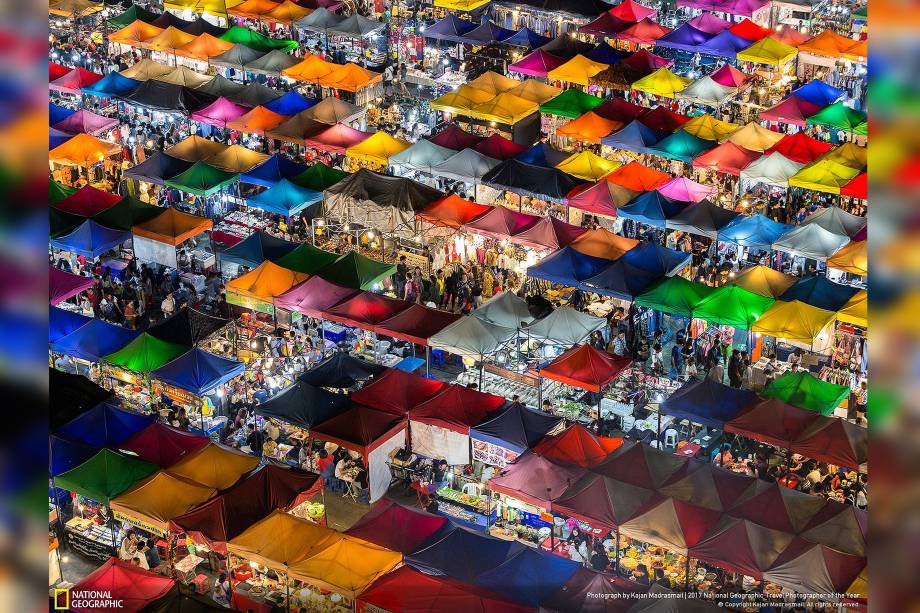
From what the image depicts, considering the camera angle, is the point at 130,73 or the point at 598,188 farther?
the point at 130,73

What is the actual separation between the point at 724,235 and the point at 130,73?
22.7 meters

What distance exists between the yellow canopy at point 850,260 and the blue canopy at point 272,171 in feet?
48.6

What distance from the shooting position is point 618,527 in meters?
19.2

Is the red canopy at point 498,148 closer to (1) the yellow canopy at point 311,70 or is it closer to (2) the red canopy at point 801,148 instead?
(2) the red canopy at point 801,148

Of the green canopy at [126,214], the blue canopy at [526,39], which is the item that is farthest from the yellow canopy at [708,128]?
the green canopy at [126,214]

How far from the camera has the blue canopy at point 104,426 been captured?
21891mm

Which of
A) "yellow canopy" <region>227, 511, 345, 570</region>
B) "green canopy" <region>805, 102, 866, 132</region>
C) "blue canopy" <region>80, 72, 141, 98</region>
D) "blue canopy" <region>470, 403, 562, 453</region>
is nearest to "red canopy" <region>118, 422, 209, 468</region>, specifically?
"yellow canopy" <region>227, 511, 345, 570</region>

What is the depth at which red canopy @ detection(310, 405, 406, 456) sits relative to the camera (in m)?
21.8

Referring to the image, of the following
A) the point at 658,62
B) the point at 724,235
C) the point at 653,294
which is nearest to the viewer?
the point at 653,294
